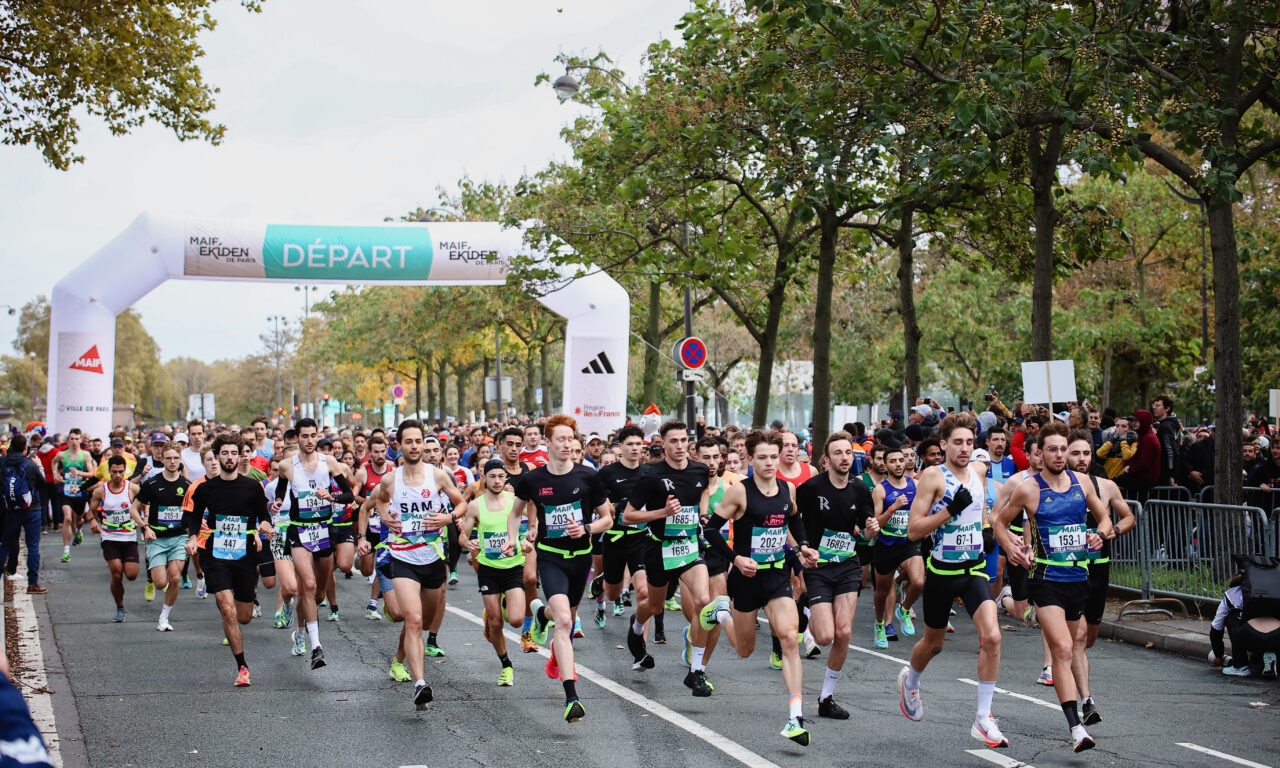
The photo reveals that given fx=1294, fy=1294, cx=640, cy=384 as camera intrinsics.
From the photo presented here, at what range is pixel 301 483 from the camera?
11.1 m

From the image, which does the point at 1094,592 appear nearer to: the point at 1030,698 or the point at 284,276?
the point at 1030,698

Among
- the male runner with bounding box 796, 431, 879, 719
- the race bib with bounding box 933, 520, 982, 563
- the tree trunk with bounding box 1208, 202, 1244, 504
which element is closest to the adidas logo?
the tree trunk with bounding box 1208, 202, 1244, 504

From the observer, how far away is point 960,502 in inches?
301

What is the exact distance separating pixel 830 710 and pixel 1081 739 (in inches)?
67.0

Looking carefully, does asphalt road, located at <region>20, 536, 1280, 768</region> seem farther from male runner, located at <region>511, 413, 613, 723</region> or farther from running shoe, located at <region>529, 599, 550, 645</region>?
male runner, located at <region>511, 413, 613, 723</region>

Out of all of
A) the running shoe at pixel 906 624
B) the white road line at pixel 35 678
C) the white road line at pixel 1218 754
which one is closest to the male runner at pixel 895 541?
the running shoe at pixel 906 624

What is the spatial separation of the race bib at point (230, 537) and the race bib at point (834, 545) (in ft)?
14.8

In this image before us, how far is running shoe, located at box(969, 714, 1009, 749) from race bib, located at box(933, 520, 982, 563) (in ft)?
3.22

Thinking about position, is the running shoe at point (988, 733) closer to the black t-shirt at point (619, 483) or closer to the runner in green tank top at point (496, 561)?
the runner in green tank top at point (496, 561)

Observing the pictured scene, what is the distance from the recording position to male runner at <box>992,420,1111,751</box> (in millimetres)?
7512

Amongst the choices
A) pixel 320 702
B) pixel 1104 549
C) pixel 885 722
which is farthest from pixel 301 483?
pixel 1104 549

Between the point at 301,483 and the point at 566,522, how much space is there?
10.7 ft

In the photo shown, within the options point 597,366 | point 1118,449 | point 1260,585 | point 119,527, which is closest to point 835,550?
point 1260,585

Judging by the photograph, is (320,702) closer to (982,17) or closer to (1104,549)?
(1104,549)
